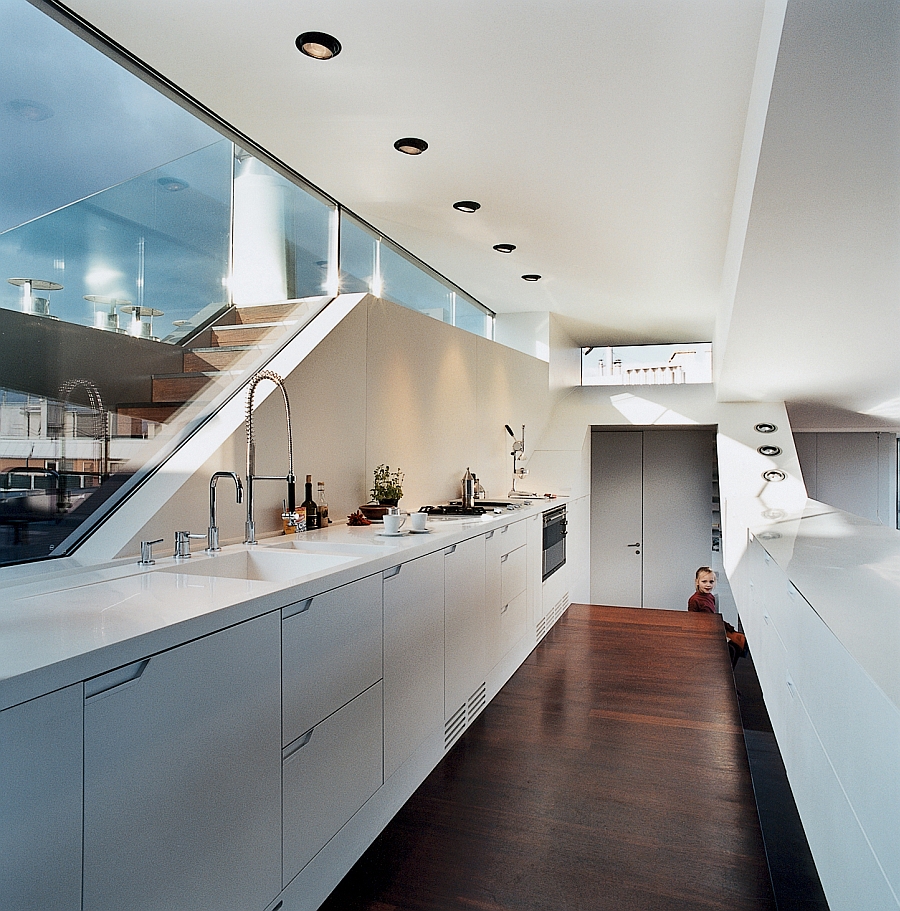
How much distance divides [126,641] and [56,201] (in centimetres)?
151

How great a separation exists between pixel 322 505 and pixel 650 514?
5.72m

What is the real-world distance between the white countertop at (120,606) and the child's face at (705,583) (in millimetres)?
4571

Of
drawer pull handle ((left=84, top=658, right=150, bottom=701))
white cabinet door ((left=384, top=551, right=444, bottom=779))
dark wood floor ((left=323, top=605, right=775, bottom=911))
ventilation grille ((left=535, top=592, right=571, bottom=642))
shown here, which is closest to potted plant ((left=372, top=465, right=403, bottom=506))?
white cabinet door ((left=384, top=551, right=444, bottom=779))

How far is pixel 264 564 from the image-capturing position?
2.43 meters

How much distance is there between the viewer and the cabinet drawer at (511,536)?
3809mm

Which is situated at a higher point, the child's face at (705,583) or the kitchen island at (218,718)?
the kitchen island at (218,718)

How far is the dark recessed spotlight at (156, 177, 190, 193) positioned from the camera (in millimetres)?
2697

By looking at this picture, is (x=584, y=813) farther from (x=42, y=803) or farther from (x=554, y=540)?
(x=554, y=540)

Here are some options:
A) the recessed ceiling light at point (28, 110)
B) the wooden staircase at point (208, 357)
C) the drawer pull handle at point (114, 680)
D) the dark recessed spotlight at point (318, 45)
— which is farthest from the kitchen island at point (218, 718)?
the dark recessed spotlight at point (318, 45)

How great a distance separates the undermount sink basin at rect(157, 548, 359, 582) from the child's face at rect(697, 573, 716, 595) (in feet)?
16.1

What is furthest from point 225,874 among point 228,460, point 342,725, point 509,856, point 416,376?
point 416,376

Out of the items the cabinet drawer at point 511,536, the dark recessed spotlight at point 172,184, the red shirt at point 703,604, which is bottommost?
the red shirt at point 703,604

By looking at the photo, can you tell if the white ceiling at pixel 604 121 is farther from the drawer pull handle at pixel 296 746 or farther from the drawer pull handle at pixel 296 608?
the drawer pull handle at pixel 296 746

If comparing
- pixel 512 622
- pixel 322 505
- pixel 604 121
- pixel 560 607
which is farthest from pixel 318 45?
pixel 560 607
